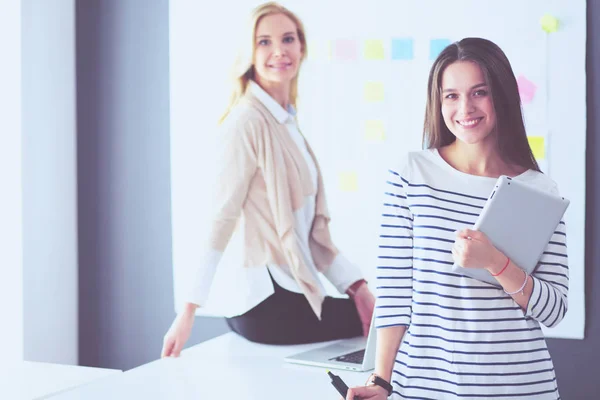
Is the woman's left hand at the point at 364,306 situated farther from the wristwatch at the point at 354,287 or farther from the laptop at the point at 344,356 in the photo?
the laptop at the point at 344,356

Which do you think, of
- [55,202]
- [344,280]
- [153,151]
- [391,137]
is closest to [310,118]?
[391,137]

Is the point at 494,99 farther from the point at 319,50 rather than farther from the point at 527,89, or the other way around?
the point at 319,50

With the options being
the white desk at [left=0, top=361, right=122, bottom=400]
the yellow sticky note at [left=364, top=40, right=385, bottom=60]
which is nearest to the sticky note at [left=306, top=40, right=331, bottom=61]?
the yellow sticky note at [left=364, top=40, right=385, bottom=60]

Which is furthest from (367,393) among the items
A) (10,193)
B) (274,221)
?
(10,193)

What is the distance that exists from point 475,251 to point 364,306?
3.42 ft

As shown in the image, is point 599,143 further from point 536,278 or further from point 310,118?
point 536,278

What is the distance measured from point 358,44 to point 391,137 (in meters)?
0.40

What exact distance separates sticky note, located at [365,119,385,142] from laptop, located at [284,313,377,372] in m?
1.11

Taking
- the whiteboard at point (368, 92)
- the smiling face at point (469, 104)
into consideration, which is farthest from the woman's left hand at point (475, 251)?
the whiteboard at point (368, 92)

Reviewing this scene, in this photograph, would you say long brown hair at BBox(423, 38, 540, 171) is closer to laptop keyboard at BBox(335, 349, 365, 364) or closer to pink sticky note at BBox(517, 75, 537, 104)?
laptop keyboard at BBox(335, 349, 365, 364)

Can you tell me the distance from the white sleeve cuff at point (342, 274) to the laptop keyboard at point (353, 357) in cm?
38

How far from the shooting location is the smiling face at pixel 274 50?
7.26 feet

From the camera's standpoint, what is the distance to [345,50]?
2.96m

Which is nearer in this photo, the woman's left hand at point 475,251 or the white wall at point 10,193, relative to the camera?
the woman's left hand at point 475,251
